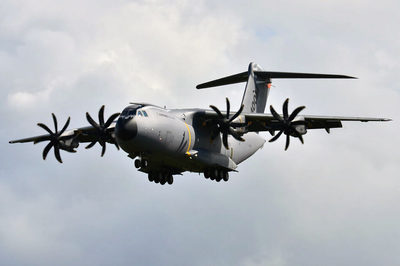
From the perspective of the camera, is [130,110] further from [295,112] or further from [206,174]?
[295,112]

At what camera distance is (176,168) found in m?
36.9

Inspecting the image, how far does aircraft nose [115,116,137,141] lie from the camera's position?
3198 centimetres

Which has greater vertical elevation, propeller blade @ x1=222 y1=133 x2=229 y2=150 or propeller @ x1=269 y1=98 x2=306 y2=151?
propeller @ x1=269 y1=98 x2=306 y2=151

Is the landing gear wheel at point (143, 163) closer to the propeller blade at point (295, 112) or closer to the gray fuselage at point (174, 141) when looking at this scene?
the gray fuselage at point (174, 141)

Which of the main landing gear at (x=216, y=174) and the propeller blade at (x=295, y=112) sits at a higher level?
the propeller blade at (x=295, y=112)

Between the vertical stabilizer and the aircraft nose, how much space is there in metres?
8.98

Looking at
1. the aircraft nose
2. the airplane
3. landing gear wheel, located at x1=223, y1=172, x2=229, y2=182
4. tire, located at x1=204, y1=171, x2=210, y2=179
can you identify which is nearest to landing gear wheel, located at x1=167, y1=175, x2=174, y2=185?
the airplane

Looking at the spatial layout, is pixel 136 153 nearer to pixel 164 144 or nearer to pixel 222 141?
pixel 164 144

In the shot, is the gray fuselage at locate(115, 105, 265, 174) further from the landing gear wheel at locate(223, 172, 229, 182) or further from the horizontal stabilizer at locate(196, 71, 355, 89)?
the horizontal stabilizer at locate(196, 71, 355, 89)

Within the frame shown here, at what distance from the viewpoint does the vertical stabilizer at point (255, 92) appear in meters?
39.8

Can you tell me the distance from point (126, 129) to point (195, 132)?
467cm

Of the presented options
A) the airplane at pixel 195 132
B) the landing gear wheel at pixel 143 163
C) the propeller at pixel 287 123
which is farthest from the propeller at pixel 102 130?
the propeller at pixel 287 123

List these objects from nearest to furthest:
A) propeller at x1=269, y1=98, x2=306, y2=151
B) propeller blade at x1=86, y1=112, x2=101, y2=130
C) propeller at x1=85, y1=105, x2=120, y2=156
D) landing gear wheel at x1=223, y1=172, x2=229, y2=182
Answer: propeller at x1=269, y1=98, x2=306, y2=151, propeller blade at x1=86, y1=112, x2=101, y2=130, propeller at x1=85, y1=105, x2=120, y2=156, landing gear wheel at x1=223, y1=172, x2=229, y2=182

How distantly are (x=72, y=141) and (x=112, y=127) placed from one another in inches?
101
